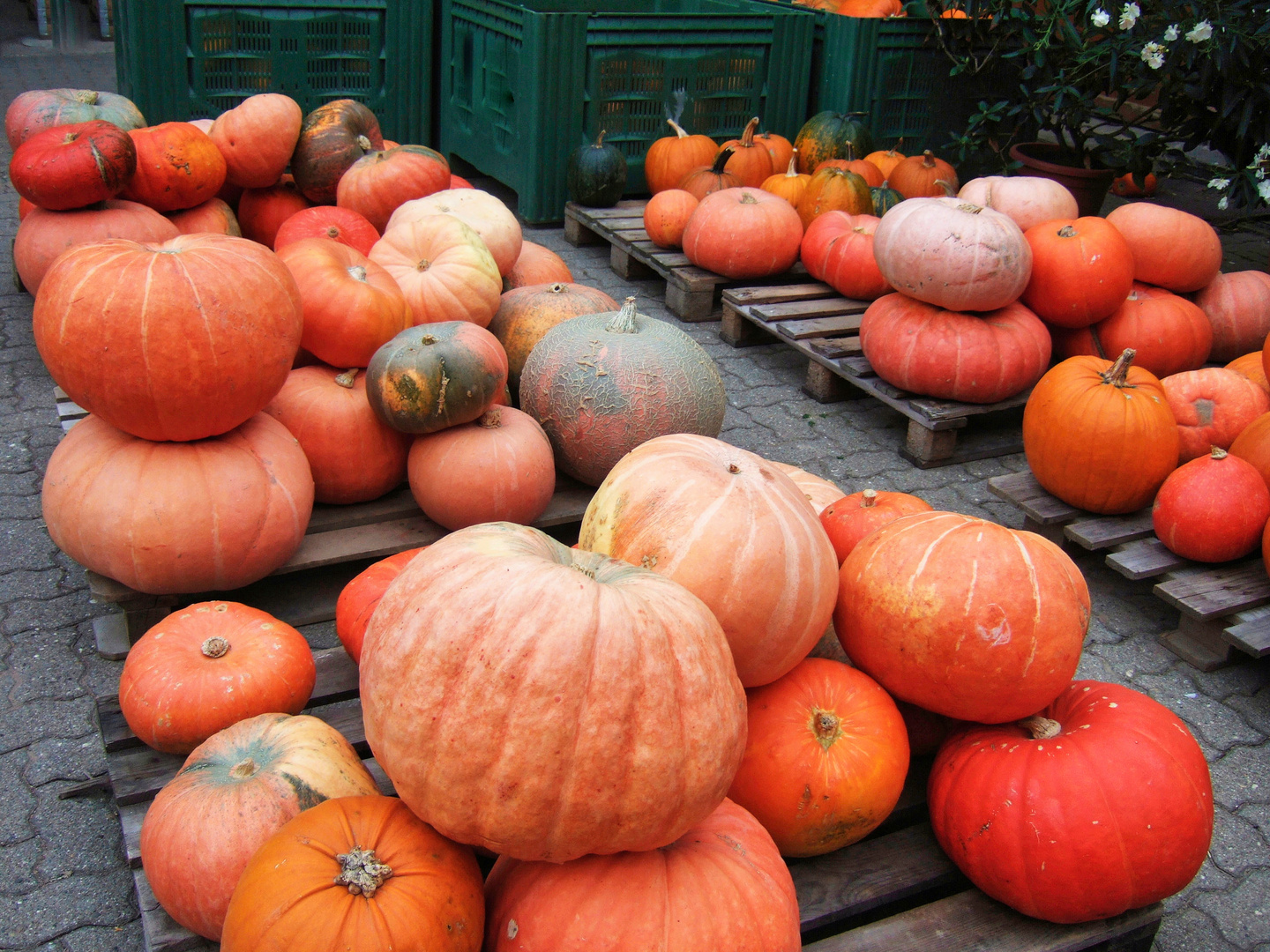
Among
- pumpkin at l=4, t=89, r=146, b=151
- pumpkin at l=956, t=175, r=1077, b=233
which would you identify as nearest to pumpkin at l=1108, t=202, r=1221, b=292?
pumpkin at l=956, t=175, r=1077, b=233

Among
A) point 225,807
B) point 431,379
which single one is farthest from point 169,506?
point 225,807

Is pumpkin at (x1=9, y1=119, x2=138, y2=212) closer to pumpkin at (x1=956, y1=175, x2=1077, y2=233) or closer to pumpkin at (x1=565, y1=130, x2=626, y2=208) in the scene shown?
pumpkin at (x1=565, y1=130, x2=626, y2=208)

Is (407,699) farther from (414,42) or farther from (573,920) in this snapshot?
(414,42)

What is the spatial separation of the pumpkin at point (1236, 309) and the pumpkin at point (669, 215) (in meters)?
2.61

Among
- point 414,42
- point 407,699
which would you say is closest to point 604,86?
point 414,42

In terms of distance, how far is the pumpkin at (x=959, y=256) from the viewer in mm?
4027

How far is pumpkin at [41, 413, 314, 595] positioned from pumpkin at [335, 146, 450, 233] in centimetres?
195

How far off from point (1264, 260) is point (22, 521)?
285 inches

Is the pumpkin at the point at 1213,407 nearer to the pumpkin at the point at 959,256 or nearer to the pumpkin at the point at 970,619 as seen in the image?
the pumpkin at the point at 959,256

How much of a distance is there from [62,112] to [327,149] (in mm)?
1180

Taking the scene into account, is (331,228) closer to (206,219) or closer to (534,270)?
(206,219)

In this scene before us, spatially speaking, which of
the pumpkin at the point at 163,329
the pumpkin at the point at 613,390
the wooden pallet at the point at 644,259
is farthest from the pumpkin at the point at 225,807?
the wooden pallet at the point at 644,259

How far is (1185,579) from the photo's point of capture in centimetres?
321

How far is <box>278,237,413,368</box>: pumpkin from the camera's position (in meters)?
3.17
